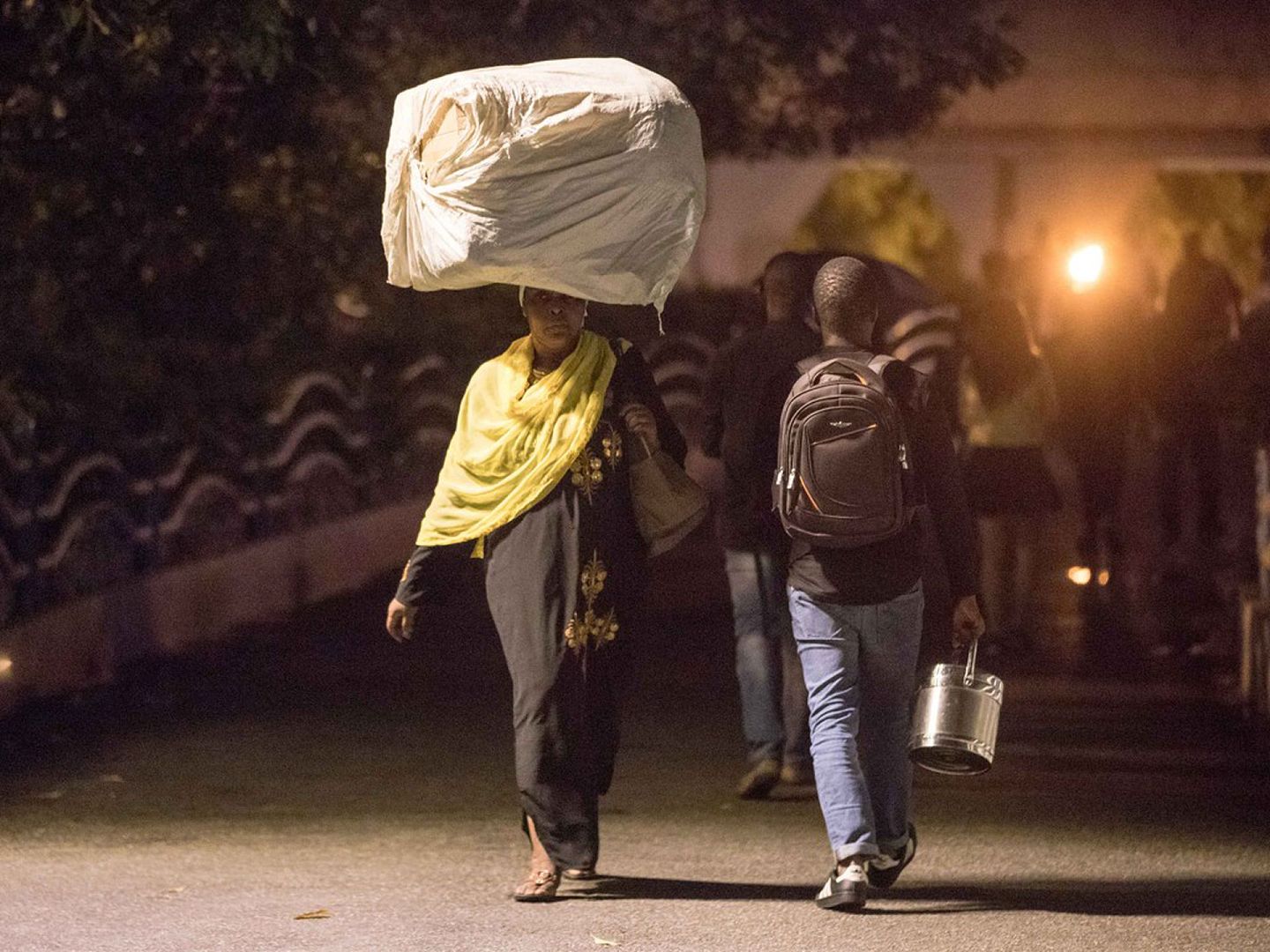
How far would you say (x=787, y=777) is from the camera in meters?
9.46

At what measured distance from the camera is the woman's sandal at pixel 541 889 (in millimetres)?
7551

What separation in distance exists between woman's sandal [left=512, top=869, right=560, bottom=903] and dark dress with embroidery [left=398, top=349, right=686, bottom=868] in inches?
2.4

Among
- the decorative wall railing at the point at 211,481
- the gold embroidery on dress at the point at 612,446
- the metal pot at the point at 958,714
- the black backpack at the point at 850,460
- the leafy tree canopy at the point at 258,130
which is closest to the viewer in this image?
the black backpack at the point at 850,460

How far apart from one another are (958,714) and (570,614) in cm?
112

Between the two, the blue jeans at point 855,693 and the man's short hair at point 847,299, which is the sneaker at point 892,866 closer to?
the blue jeans at point 855,693

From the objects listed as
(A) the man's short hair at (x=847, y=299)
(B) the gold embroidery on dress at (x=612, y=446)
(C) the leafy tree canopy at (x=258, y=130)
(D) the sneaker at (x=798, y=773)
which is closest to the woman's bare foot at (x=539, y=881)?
(B) the gold embroidery on dress at (x=612, y=446)

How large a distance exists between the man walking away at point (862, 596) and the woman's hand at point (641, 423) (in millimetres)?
552

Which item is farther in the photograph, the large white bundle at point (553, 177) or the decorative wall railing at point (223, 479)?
the decorative wall railing at point (223, 479)

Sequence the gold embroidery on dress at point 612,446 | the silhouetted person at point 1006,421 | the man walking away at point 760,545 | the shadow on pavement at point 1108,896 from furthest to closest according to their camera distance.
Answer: the silhouetted person at point 1006,421
the man walking away at point 760,545
the gold embroidery on dress at point 612,446
the shadow on pavement at point 1108,896

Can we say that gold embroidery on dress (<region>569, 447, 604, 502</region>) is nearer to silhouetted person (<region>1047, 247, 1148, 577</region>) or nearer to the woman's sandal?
the woman's sandal

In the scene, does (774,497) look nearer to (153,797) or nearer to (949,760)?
(949,760)

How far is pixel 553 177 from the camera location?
7.88 metres

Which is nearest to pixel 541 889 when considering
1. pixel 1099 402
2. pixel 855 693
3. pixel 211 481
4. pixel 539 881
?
pixel 539 881

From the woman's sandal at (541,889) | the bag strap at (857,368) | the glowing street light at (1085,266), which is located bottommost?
the woman's sandal at (541,889)
